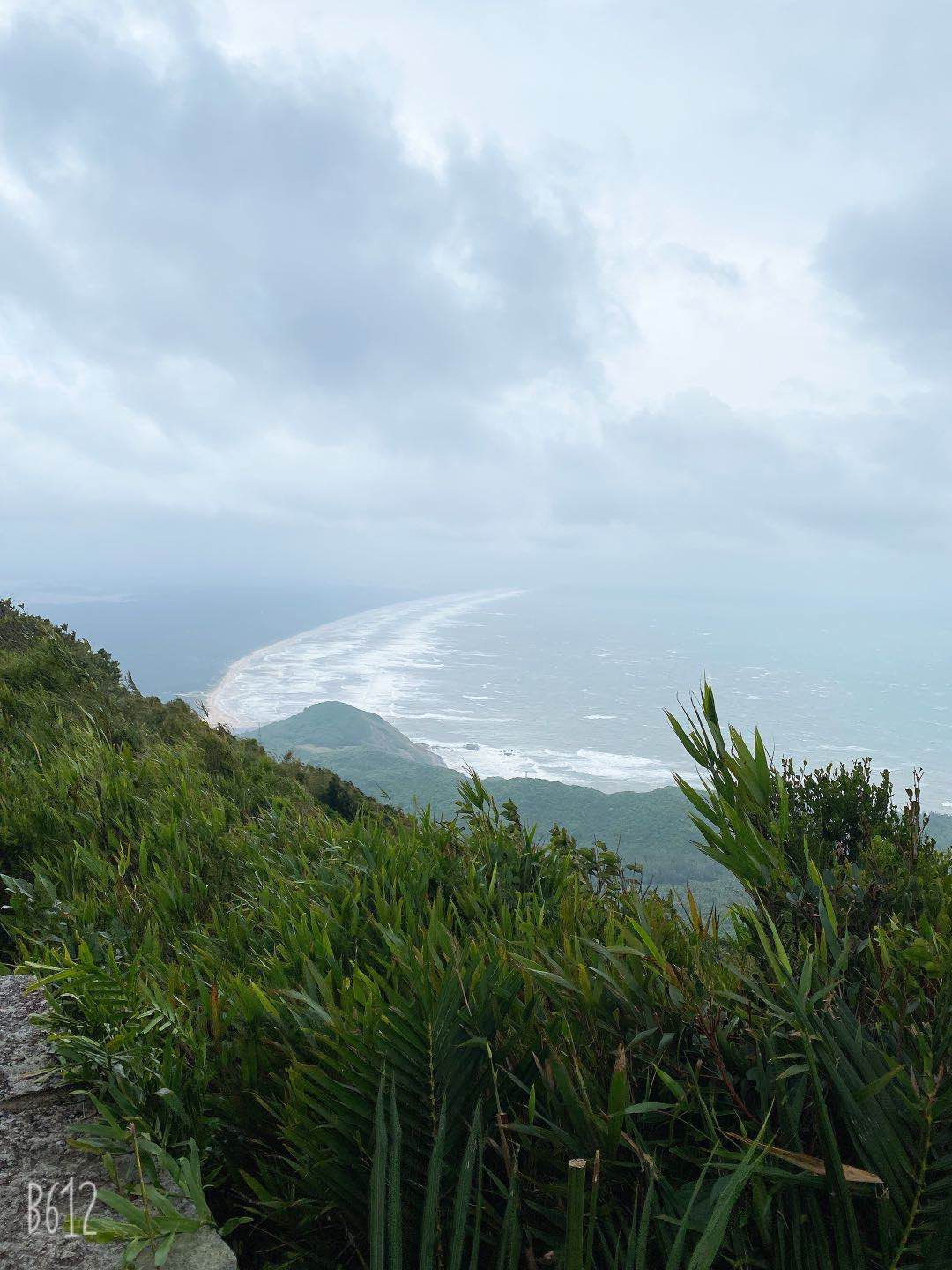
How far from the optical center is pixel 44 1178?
1646 mm

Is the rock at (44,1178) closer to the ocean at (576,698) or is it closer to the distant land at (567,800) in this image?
the distant land at (567,800)

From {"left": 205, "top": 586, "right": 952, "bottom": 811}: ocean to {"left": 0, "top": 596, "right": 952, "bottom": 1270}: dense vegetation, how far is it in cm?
3811

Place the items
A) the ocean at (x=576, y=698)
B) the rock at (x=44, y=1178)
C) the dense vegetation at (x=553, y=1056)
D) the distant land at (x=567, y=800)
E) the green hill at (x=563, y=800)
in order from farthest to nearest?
1. the ocean at (x=576, y=698)
2. the green hill at (x=563, y=800)
3. the distant land at (x=567, y=800)
4. the rock at (x=44, y=1178)
5. the dense vegetation at (x=553, y=1056)

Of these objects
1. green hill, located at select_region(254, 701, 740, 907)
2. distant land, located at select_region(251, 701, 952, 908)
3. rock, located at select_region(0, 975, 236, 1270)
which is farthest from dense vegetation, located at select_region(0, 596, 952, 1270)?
distant land, located at select_region(251, 701, 952, 908)

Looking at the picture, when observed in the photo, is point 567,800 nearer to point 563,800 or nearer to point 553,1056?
point 563,800

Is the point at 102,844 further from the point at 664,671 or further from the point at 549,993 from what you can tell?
the point at 664,671

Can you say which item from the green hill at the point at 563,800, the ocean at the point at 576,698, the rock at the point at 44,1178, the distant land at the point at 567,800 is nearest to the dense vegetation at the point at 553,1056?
the rock at the point at 44,1178

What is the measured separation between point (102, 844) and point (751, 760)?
12.3 feet

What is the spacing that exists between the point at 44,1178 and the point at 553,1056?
1.22 meters

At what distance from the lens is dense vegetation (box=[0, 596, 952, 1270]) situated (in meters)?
1.27

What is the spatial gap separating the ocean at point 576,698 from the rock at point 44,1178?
39071 millimetres

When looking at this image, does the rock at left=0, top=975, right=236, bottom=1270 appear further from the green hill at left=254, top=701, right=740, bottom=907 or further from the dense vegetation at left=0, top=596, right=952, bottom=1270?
the green hill at left=254, top=701, right=740, bottom=907

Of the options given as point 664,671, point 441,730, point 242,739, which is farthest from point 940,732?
point 242,739

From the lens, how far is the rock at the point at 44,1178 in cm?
145
